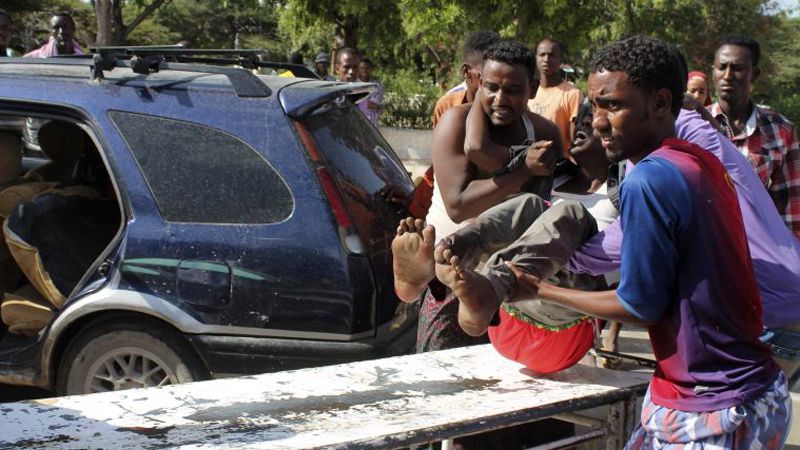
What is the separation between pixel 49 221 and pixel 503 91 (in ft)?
8.08

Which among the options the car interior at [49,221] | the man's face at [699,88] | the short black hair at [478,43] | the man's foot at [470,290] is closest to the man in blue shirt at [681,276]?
the man's foot at [470,290]

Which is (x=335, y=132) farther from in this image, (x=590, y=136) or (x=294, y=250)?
(x=590, y=136)

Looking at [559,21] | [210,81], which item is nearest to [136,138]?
[210,81]

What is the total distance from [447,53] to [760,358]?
79.0 ft

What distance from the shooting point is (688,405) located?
247cm

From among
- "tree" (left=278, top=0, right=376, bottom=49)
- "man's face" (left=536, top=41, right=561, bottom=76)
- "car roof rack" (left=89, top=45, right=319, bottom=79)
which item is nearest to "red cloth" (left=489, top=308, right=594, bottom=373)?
"car roof rack" (left=89, top=45, right=319, bottom=79)

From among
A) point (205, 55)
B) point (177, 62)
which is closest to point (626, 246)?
point (177, 62)

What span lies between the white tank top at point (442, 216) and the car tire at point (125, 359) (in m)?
1.20

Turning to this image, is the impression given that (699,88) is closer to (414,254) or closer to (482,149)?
(482,149)

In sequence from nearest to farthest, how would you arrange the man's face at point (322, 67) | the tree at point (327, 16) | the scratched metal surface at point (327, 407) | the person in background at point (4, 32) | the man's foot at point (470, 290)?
1. the scratched metal surface at point (327, 407)
2. the man's foot at point (470, 290)
3. the person in background at point (4, 32)
4. the man's face at point (322, 67)
5. the tree at point (327, 16)

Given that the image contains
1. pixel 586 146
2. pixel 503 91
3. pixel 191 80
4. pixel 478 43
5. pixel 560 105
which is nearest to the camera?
pixel 503 91

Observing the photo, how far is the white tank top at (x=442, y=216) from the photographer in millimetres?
3859

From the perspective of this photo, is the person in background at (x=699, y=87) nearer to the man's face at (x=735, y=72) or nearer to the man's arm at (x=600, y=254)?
the man's face at (x=735, y=72)

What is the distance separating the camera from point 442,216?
3902mm
